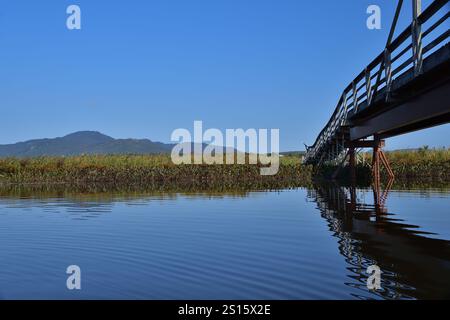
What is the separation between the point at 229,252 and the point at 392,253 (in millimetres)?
2848

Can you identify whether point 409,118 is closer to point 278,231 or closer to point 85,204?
point 278,231

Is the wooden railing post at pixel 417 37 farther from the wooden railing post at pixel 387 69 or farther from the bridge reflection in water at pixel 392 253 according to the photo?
the bridge reflection in water at pixel 392 253

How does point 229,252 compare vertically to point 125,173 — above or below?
below

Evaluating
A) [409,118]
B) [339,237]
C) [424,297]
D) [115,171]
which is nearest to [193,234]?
[339,237]

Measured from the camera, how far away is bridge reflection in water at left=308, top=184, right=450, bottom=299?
6.91 m

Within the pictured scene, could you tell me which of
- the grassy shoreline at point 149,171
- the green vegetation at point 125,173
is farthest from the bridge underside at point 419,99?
the green vegetation at point 125,173

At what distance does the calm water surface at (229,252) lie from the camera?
7066 millimetres

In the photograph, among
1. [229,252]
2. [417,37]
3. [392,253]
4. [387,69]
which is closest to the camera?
[392,253]

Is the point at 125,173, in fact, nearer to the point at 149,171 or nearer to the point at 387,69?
the point at 149,171

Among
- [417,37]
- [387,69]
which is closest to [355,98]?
[387,69]

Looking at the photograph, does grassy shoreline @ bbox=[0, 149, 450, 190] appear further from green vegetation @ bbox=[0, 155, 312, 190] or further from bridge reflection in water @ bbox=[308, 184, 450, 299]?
bridge reflection in water @ bbox=[308, 184, 450, 299]

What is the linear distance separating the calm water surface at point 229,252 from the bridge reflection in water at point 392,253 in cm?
2

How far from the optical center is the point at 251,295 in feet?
22.1

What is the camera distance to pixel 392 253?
9477mm
